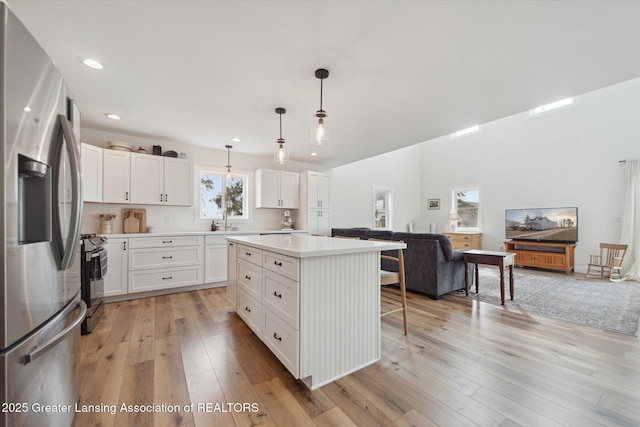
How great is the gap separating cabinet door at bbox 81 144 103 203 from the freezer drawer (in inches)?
115

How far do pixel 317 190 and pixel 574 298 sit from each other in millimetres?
4468

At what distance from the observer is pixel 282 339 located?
186 centimetres

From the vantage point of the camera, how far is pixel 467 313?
3.05 meters

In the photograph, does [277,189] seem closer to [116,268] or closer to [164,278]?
[164,278]

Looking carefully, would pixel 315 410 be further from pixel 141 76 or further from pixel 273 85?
pixel 141 76

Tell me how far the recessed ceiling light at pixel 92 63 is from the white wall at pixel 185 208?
2.13 m

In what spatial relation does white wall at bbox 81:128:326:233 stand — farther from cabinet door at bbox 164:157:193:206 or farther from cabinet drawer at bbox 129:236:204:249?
cabinet drawer at bbox 129:236:204:249

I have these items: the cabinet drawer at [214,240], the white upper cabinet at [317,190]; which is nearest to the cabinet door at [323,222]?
the white upper cabinet at [317,190]

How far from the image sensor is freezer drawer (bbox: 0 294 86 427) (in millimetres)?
812

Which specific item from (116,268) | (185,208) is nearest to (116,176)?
(185,208)

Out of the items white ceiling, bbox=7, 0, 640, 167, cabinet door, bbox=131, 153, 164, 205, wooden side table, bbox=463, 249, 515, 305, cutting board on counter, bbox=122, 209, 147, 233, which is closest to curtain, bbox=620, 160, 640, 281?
wooden side table, bbox=463, 249, 515, 305

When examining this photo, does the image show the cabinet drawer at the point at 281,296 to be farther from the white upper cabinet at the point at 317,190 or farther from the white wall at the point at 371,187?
the white wall at the point at 371,187

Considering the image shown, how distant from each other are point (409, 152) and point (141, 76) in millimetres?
7887

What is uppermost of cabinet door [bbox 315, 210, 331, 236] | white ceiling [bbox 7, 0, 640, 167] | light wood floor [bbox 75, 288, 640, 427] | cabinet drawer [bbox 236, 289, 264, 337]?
white ceiling [bbox 7, 0, 640, 167]
